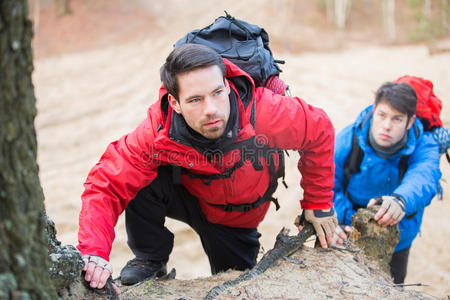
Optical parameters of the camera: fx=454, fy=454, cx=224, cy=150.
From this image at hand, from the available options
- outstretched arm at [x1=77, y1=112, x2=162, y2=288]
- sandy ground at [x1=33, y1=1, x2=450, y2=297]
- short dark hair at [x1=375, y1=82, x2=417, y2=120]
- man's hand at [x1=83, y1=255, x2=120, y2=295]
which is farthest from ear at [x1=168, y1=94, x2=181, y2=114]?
sandy ground at [x1=33, y1=1, x2=450, y2=297]

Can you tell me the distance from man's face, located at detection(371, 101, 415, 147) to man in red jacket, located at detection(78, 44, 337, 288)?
30.7 inches

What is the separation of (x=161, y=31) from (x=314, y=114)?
1385 cm

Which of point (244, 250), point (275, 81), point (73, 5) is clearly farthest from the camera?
point (73, 5)

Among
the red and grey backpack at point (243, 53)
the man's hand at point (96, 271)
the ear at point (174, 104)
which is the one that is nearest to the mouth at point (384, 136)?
the red and grey backpack at point (243, 53)

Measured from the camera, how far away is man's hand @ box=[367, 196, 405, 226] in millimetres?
2973

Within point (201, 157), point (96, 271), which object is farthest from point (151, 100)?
point (96, 271)

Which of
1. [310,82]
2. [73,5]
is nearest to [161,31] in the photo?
[73,5]

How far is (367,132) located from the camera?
11.9ft

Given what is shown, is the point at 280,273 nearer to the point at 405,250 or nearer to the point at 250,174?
the point at 250,174

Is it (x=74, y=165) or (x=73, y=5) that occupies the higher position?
(x=73, y=5)

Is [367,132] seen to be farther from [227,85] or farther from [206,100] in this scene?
[206,100]

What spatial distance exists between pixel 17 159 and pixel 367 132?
9.47ft

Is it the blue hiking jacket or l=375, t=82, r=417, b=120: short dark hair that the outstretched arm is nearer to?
the blue hiking jacket

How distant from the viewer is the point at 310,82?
33.9 ft
